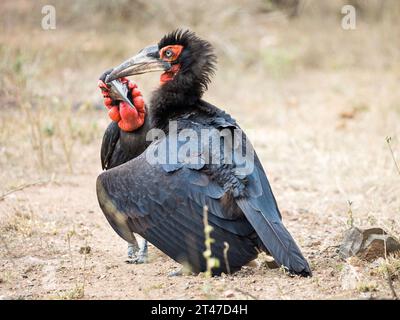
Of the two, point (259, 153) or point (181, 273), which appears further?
point (259, 153)

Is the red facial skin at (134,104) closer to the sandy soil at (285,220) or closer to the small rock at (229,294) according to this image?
the sandy soil at (285,220)

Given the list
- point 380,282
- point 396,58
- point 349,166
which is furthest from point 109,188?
point 396,58

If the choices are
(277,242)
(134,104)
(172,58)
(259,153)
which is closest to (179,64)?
(172,58)

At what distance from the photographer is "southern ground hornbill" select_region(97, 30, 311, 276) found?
16.3 feet

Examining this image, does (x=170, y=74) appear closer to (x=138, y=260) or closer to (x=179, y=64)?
(x=179, y=64)

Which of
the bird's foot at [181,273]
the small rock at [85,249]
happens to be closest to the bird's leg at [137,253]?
the small rock at [85,249]

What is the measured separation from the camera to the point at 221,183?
5.14m

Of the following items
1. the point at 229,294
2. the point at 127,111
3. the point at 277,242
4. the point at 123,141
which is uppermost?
the point at 127,111

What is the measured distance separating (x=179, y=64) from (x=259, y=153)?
12.1 feet

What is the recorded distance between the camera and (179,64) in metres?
5.83

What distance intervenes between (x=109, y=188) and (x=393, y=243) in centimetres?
203

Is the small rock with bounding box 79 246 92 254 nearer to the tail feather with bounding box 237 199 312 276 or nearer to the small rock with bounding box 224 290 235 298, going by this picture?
the tail feather with bounding box 237 199 312 276

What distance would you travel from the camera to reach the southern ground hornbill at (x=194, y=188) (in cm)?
498

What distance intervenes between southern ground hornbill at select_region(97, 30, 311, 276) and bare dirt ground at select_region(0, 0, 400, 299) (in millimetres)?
222
